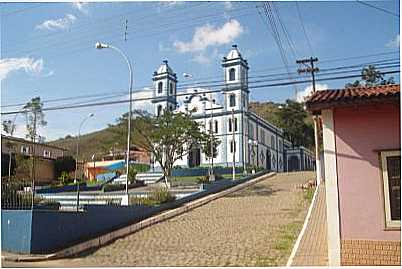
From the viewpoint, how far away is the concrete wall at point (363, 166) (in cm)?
550

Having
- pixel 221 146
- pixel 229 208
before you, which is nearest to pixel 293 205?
pixel 229 208

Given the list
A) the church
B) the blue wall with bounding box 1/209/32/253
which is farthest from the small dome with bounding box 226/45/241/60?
the blue wall with bounding box 1/209/32/253

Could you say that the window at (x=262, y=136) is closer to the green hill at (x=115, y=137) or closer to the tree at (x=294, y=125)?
the green hill at (x=115, y=137)

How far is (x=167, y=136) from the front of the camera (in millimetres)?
21609

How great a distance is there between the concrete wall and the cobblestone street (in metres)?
2.12

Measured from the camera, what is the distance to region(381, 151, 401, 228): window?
5.47 m

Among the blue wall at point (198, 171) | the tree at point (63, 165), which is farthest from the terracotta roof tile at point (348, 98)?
the blue wall at point (198, 171)

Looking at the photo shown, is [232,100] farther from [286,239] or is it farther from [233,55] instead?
[286,239]

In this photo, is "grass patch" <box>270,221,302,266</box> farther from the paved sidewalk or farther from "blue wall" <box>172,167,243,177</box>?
"blue wall" <box>172,167,243,177</box>

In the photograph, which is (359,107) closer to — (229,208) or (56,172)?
(229,208)

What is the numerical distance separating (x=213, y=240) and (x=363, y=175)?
4.94 metres

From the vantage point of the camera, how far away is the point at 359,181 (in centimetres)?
561

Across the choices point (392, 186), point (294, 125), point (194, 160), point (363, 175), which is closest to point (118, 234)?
point (363, 175)

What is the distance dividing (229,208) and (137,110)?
34.1 ft
